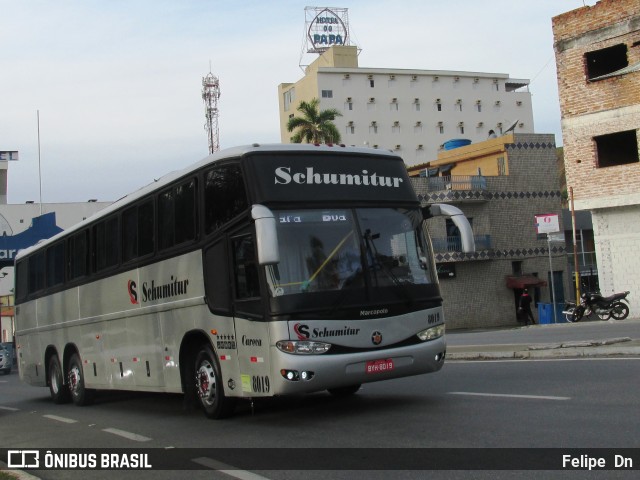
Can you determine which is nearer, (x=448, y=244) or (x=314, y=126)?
(x=448, y=244)

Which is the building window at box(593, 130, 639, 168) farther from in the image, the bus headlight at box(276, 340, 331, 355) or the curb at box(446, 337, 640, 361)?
the bus headlight at box(276, 340, 331, 355)

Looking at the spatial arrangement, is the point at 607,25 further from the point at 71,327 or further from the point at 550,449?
the point at 550,449

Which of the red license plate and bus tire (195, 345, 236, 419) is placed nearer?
the red license plate

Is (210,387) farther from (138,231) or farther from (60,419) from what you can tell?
(60,419)

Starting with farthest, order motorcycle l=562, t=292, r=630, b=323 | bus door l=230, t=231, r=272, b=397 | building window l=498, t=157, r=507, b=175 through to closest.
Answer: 1. building window l=498, t=157, r=507, b=175
2. motorcycle l=562, t=292, r=630, b=323
3. bus door l=230, t=231, r=272, b=397

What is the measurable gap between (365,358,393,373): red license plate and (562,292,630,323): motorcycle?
23393 mm

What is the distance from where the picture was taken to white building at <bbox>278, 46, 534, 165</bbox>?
330ft

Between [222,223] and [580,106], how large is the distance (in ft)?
99.0

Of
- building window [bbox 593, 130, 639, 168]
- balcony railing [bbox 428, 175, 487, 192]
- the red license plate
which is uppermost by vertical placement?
balcony railing [bbox 428, 175, 487, 192]

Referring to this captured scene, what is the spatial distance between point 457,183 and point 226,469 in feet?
157

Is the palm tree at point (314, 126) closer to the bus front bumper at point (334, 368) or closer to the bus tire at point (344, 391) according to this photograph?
the bus tire at point (344, 391)

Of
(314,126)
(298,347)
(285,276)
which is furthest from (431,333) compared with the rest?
(314,126)

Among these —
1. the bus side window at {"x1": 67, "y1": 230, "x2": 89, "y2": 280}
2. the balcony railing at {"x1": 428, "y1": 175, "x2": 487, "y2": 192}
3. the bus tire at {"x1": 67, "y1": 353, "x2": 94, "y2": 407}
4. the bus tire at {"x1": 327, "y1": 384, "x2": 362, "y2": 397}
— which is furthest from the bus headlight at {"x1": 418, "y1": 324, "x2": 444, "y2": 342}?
the balcony railing at {"x1": 428, "y1": 175, "x2": 487, "y2": 192}

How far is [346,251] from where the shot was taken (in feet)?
32.0
